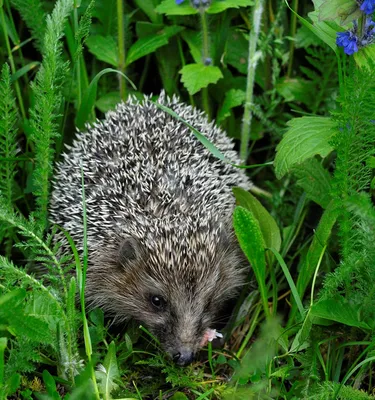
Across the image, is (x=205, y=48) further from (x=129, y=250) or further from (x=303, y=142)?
(x=129, y=250)

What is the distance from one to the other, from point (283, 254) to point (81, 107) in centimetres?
125

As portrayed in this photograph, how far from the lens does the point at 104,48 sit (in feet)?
12.9

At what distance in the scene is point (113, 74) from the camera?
414 cm

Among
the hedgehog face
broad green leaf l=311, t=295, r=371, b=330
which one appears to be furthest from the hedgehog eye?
broad green leaf l=311, t=295, r=371, b=330

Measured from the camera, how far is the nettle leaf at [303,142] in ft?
9.58

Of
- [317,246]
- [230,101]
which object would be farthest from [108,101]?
[317,246]

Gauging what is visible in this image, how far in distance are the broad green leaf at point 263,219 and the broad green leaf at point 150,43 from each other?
1.00 m

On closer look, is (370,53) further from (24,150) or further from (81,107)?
(24,150)

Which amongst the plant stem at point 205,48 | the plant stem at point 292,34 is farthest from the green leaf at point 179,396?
the plant stem at point 292,34

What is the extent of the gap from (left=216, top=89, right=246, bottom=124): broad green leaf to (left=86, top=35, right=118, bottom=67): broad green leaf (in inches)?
24.9

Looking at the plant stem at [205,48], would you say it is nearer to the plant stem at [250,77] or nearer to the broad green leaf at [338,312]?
the plant stem at [250,77]

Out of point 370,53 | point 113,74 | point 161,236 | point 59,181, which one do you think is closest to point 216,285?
point 161,236

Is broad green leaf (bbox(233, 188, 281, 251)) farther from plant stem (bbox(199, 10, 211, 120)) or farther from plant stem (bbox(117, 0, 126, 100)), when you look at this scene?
plant stem (bbox(117, 0, 126, 100))

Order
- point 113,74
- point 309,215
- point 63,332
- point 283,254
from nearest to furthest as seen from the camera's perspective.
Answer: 1. point 63,332
2. point 283,254
3. point 309,215
4. point 113,74
